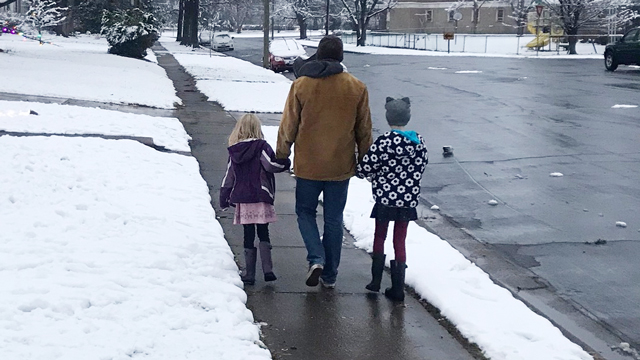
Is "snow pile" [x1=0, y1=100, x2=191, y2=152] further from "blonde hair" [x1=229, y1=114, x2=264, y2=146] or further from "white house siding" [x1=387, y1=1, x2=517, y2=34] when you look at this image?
"white house siding" [x1=387, y1=1, x2=517, y2=34]

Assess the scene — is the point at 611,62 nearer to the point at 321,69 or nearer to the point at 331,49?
the point at 331,49

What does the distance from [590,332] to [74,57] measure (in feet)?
91.3

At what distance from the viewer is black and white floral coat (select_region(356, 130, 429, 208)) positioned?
5805 mm

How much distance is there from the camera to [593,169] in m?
11.5

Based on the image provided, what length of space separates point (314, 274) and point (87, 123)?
795 centimetres

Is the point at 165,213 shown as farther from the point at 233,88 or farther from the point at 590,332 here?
the point at 233,88

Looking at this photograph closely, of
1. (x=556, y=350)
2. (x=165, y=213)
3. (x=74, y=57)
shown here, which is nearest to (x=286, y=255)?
(x=165, y=213)

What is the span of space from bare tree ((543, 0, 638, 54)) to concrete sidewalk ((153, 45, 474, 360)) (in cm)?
4493

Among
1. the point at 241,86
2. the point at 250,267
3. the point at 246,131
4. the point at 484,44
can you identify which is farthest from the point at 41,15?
the point at 250,267

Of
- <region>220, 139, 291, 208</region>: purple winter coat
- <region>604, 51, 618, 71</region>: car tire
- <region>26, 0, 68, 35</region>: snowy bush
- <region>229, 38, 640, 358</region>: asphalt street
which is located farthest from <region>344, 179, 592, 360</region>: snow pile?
<region>26, 0, 68, 35</region>: snowy bush

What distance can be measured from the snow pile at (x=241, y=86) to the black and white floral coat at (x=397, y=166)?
492 inches

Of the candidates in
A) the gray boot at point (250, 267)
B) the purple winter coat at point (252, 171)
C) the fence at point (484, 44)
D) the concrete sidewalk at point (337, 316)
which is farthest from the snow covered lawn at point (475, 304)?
the fence at point (484, 44)

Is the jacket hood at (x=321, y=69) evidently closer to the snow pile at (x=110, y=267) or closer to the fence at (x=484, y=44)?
the snow pile at (x=110, y=267)

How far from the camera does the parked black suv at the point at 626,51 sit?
3338cm
